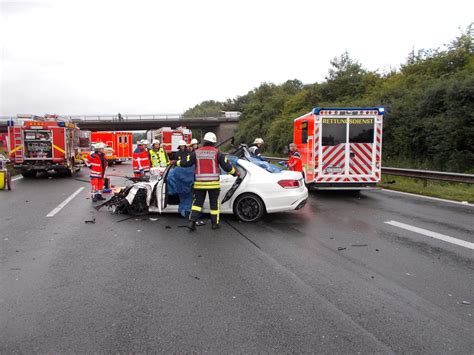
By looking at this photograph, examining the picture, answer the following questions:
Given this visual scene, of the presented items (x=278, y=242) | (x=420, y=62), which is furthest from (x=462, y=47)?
(x=278, y=242)

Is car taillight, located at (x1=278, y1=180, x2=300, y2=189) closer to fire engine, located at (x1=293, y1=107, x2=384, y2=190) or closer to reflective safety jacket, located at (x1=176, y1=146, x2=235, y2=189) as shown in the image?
reflective safety jacket, located at (x1=176, y1=146, x2=235, y2=189)

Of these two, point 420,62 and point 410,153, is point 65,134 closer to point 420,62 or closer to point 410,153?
point 410,153

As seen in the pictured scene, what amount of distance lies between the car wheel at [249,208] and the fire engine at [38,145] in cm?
1312

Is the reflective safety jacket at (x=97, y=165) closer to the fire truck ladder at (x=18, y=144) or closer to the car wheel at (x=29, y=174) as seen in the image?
the fire truck ladder at (x=18, y=144)

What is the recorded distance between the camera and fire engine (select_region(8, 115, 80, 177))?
17312 millimetres

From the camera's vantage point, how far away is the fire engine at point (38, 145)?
17312 millimetres

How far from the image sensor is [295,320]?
3.40m

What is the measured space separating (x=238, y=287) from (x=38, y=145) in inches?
655

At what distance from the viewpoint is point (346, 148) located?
1101cm

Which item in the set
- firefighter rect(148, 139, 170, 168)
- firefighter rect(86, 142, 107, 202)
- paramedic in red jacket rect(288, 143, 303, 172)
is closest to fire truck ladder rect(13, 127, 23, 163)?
A: firefighter rect(148, 139, 170, 168)

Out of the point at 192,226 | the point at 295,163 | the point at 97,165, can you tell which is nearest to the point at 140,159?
the point at 97,165

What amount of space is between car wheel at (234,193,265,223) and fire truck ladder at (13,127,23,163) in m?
13.8

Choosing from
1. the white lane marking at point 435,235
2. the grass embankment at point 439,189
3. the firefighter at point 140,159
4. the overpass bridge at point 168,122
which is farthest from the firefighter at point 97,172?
the overpass bridge at point 168,122

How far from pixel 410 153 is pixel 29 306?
17.5m
